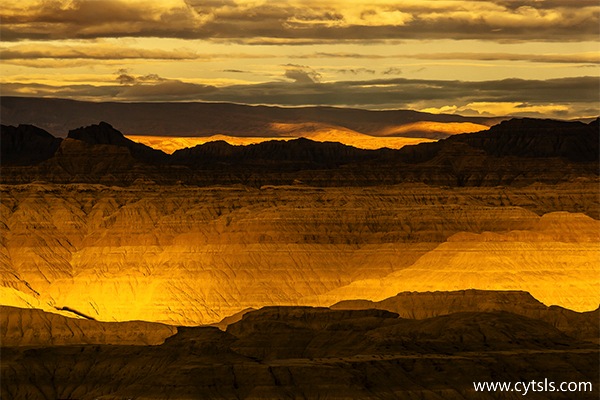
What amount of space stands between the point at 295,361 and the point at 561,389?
18.0 m

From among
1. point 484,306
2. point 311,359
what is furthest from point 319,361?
point 484,306

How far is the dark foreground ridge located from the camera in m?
129

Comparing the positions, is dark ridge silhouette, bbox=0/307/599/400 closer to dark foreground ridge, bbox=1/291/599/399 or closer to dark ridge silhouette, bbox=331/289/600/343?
dark foreground ridge, bbox=1/291/599/399

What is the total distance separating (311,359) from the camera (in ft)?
459

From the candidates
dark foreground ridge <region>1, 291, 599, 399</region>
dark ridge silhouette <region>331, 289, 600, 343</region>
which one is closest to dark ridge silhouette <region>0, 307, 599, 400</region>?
dark foreground ridge <region>1, 291, 599, 399</region>

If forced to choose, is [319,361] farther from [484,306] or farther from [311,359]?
[484,306]

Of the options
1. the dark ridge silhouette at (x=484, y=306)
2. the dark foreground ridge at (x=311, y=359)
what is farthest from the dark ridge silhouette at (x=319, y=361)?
the dark ridge silhouette at (x=484, y=306)

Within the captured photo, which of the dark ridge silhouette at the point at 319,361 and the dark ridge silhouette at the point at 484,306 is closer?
the dark ridge silhouette at the point at 319,361

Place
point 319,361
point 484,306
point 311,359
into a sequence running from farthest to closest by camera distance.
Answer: point 484,306
point 311,359
point 319,361

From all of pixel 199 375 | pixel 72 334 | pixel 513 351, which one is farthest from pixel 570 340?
pixel 72 334

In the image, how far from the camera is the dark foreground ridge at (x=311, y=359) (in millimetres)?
128625

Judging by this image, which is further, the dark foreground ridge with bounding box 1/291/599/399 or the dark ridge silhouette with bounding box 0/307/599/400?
the dark foreground ridge with bounding box 1/291/599/399

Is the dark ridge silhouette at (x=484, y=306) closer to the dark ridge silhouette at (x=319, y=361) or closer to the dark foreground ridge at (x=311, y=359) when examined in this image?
the dark foreground ridge at (x=311, y=359)

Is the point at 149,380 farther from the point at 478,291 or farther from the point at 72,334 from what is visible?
the point at 478,291
